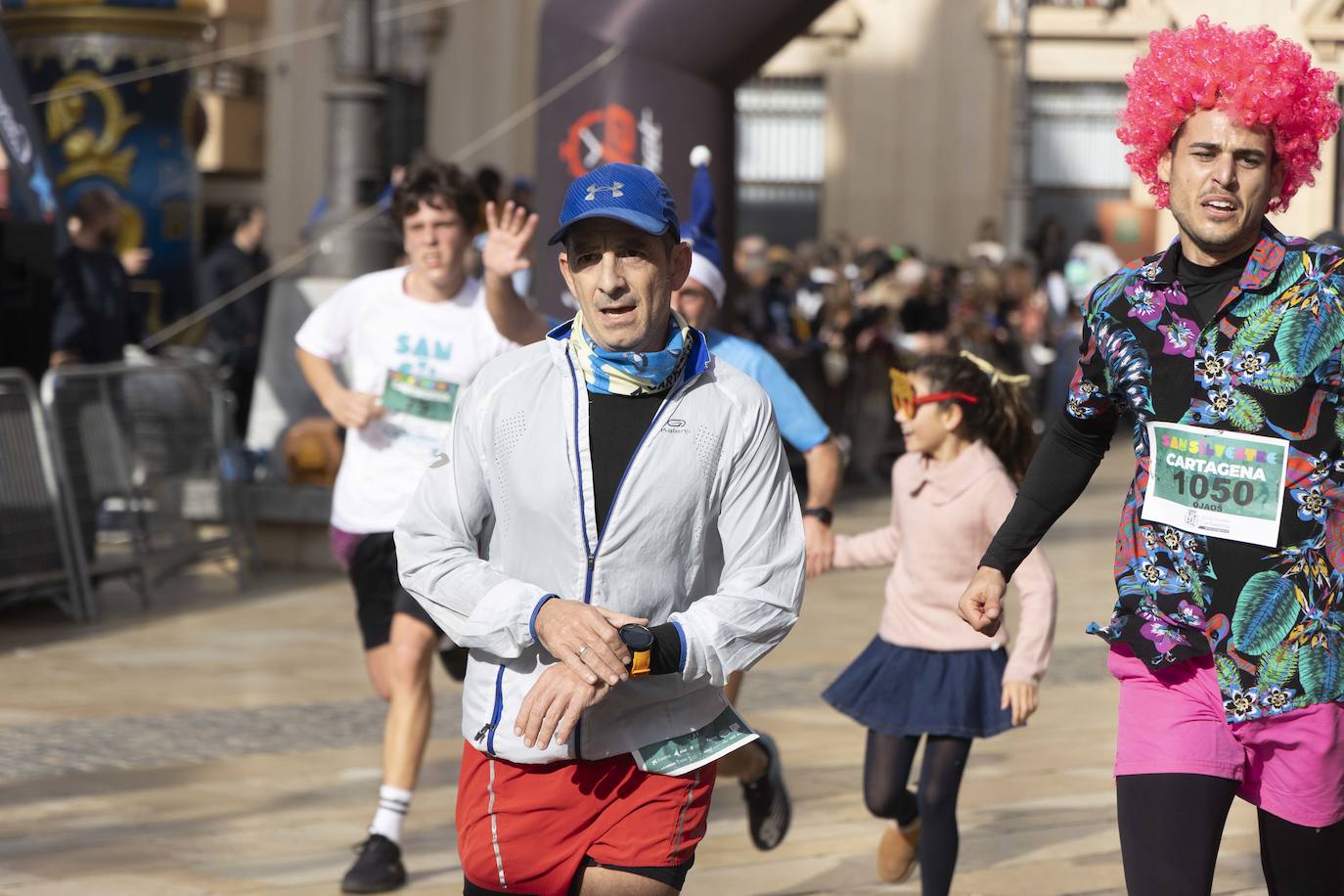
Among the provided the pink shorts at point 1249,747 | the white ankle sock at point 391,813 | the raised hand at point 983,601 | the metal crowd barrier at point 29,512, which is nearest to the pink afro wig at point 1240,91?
the raised hand at point 983,601

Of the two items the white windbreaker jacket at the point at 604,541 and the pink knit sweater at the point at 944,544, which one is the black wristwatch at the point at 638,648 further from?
the pink knit sweater at the point at 944,544

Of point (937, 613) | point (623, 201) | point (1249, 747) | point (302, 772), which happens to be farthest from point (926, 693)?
point (302, 772)

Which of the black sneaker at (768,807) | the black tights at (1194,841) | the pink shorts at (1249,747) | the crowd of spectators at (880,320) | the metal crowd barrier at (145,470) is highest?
the pink shorts at (1249,747)

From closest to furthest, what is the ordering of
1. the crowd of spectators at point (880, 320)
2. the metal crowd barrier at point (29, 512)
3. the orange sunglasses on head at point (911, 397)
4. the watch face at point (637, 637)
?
the watch face at point (637, 637) → the orange sunglasses on head at point (911, 397) → the metal crowd barrier at point (29, 512) → the crowd of spectators at point (880, 320)

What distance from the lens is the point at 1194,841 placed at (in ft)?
13.5

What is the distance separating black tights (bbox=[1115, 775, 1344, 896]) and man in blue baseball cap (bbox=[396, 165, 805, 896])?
2.50 ft

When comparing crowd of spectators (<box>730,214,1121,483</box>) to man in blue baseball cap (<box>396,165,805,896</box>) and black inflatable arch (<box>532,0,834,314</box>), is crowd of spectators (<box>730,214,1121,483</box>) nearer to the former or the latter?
black inflatable arch (<box>532,0,834,314</box>)

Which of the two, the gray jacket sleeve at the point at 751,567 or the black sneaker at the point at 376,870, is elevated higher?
the gray jacket sleeve at the point at 751,567

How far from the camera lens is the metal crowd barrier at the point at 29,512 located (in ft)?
34.2

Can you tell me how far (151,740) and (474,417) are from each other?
176 inches

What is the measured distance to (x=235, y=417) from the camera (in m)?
16.3

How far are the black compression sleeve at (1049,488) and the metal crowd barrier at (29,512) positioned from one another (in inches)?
270

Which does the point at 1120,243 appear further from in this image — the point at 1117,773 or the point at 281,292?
the point at 1117,773

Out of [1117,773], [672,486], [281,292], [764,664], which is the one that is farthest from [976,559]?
[281,292]
